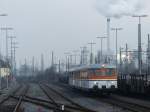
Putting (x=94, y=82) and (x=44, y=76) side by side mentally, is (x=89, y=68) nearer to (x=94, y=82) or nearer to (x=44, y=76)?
(x=94, y=82)

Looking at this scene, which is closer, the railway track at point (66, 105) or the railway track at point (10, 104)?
the railway track at point (66, 105)

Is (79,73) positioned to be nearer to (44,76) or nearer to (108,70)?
(108,70)

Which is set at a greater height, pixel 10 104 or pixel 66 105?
pixel 66 105

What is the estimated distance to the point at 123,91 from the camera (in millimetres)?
54062

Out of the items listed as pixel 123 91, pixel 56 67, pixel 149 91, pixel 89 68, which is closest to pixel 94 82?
pixel 89 68

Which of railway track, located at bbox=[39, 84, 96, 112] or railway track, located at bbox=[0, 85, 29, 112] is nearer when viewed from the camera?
railway track, located at bbox=[39, 84, 96, 112]

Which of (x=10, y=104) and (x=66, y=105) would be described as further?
(x=10, y=104)

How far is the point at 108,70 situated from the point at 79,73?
19.4ft

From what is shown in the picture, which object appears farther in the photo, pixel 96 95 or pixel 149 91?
pixel 96 95

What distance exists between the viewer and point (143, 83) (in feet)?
147

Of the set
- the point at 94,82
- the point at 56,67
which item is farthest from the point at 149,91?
the point at 56,67

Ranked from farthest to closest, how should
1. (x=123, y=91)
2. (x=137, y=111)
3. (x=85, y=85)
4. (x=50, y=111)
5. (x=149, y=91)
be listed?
1. (x=123, y=91)
2. (x=85, y=85)
3. (x=149, y=91)
4. (x=50, y=111)
5. (x=137, y=111)

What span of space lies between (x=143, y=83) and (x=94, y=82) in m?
4.08

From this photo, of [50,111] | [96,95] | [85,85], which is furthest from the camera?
[96,95]
